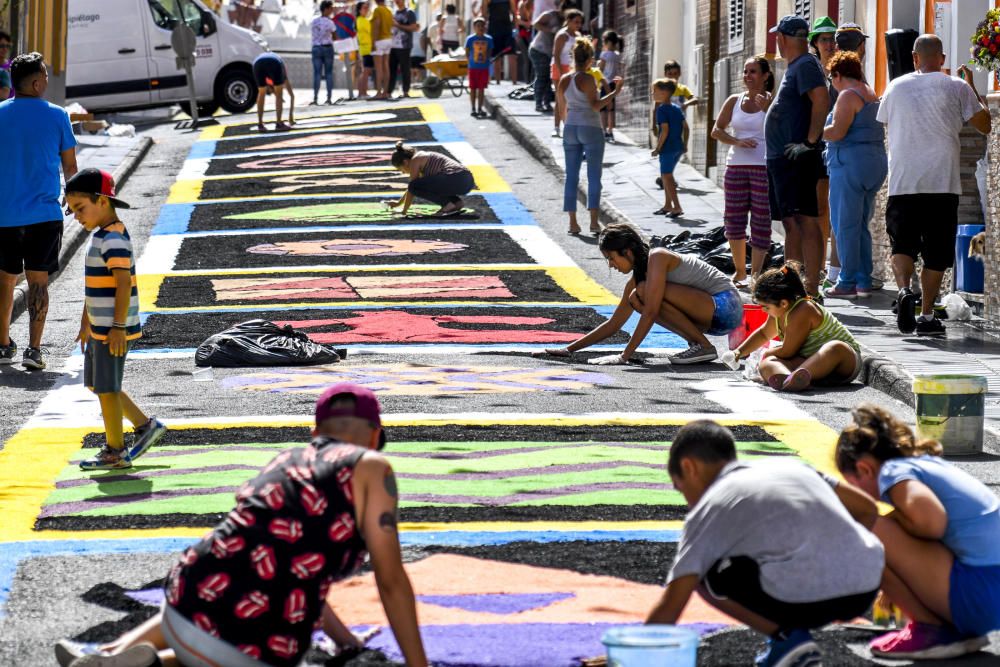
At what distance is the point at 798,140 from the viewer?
13.5 metres

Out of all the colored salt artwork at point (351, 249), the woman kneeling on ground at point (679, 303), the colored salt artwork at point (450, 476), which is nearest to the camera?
the colored salt artwork at point (450, 476)

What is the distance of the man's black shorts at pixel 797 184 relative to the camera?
13.4m

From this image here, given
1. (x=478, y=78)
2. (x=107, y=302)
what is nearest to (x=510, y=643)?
(x=107, y=302)

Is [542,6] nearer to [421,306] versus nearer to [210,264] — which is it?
[210,264]

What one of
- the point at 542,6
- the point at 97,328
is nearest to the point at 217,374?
the point at 97,328

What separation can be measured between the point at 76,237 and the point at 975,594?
14881mm

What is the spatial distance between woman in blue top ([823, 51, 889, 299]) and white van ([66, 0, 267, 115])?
705 inches

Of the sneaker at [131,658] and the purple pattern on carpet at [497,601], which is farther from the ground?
the sneaker at [131,658]

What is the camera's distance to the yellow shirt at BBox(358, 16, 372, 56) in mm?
32875

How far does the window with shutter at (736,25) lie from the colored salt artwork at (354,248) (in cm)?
554

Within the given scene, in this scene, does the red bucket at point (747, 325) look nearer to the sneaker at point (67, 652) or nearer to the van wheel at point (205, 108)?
the sneaker at point (67, 652)

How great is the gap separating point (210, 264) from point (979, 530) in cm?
1287

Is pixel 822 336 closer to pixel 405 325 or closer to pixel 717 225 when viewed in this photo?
pixel 405 325

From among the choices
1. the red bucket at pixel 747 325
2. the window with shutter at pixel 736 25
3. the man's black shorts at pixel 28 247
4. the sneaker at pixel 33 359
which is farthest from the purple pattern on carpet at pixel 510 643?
the window with shutter at pixel 736 25
